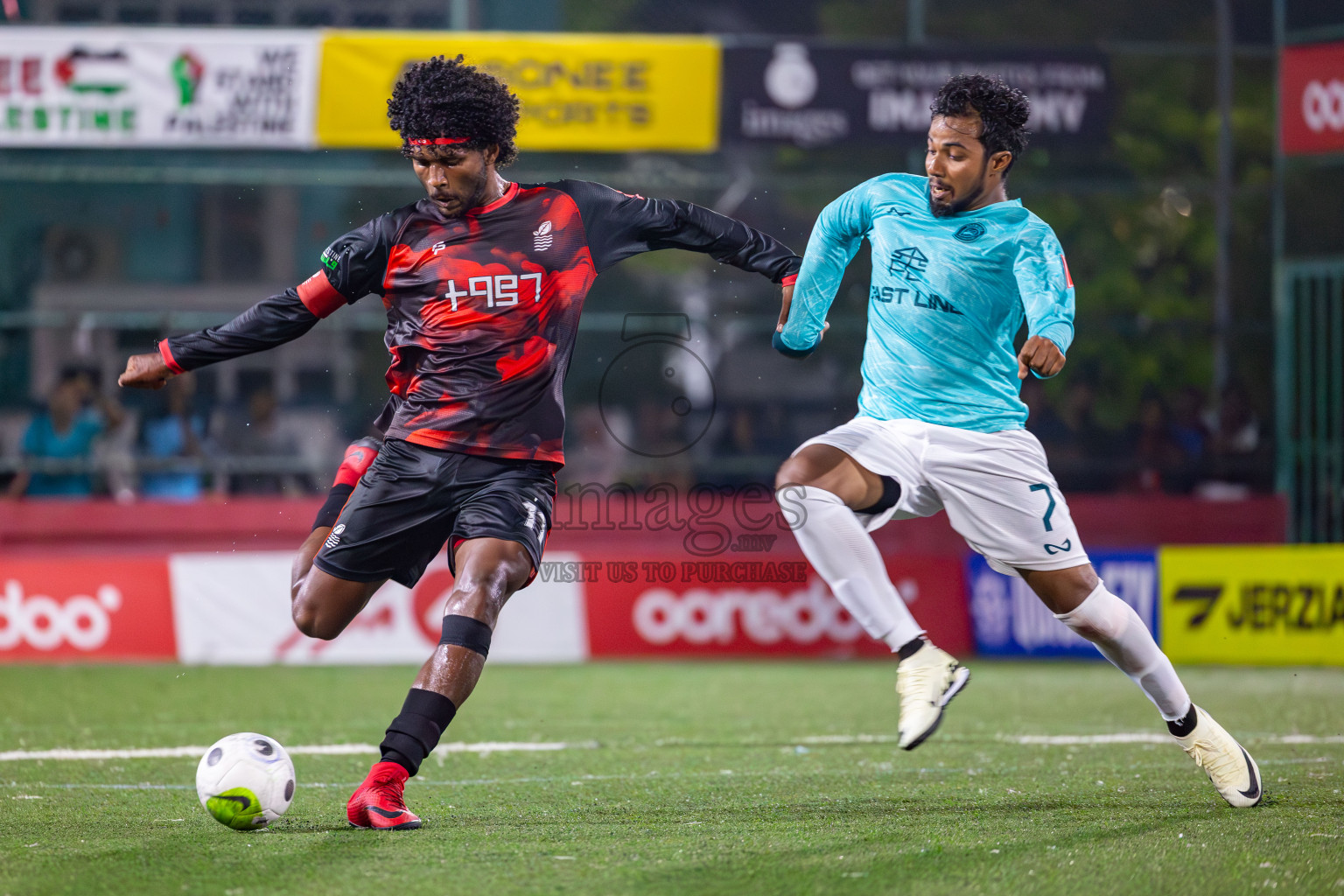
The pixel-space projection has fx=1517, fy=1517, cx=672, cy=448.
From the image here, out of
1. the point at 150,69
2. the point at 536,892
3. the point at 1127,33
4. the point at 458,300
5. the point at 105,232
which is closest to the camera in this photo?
the point at 536,892

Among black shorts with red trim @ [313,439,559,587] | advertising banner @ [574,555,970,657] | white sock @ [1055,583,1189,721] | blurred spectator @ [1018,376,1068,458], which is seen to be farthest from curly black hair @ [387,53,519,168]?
blurred spectator @ [1018,376,1068,458]

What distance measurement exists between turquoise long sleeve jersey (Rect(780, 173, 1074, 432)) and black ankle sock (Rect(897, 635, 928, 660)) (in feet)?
2.62

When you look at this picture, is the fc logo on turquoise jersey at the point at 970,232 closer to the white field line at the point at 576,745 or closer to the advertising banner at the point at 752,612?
the white field line at the point at 576,745

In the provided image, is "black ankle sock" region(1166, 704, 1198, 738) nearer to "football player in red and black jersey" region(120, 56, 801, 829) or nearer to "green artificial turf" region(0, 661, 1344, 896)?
"green artificial turf" region(0, 661, 1344, 896)

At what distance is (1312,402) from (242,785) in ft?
38.4

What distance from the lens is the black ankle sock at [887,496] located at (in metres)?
5.21

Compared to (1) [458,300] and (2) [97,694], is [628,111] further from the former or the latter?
(1) [458,300]

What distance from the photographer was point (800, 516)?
5113 millimetres

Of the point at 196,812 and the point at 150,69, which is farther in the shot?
the point at 150,69

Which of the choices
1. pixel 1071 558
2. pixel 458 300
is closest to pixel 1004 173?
pixel 1071 558

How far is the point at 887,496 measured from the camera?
522 cm

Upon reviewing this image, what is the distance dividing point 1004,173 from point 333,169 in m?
10.0

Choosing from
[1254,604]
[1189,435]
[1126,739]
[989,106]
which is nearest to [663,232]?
[989,106]

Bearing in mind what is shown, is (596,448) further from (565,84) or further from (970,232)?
(970,232)
